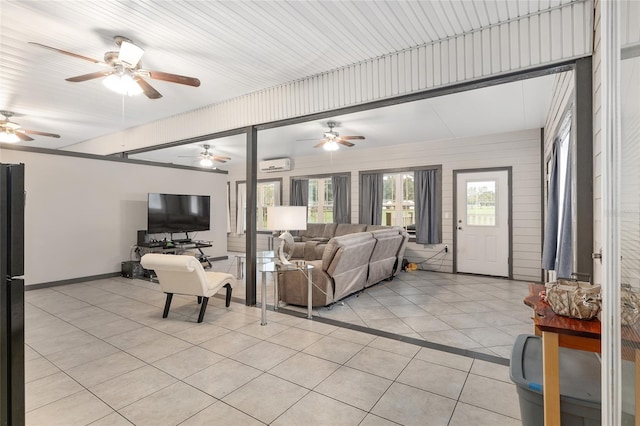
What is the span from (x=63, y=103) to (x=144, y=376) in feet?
15.1

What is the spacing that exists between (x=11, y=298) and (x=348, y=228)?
6.60 metres

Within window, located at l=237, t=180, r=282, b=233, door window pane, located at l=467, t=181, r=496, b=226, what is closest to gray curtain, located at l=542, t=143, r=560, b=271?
door window pane, located at l=467, t=181, r=496, b=226

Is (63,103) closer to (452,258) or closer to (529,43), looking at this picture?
(529,43)

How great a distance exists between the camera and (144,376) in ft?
8.13

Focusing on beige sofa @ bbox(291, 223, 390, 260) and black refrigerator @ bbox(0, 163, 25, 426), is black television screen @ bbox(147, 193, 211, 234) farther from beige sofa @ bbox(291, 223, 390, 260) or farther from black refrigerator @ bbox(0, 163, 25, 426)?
black refrigerator @ bbox(0, 163, 25, 426)

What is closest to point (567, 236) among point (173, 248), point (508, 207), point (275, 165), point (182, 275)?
point (508, 207)

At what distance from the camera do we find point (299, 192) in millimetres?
8844

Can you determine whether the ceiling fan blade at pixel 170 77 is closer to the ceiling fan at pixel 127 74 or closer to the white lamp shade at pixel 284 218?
the ceiling fan at pixel 127 74

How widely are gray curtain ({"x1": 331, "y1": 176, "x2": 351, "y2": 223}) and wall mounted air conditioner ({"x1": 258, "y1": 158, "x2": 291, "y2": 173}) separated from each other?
4.64ft

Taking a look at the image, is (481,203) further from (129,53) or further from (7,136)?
(7,136)

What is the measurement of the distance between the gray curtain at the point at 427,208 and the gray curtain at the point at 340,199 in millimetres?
1824

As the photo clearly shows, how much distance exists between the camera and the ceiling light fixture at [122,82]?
3232 mm

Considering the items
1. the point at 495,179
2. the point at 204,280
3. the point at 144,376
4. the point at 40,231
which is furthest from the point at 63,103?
the point at 495,179

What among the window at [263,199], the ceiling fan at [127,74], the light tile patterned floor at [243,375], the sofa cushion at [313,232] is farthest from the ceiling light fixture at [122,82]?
the window at [263,199]
